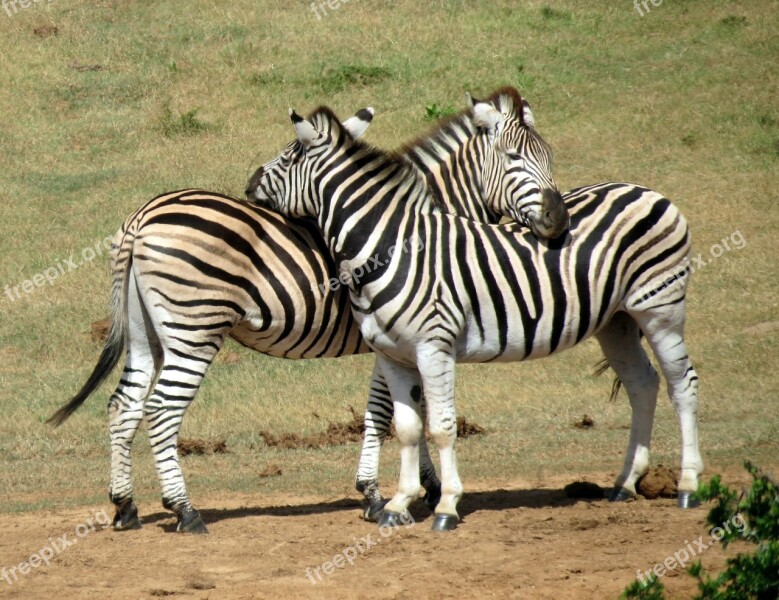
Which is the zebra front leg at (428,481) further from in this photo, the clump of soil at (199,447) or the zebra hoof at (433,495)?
the clump of soil at (199,447)

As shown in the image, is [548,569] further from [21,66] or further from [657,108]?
[21,66]

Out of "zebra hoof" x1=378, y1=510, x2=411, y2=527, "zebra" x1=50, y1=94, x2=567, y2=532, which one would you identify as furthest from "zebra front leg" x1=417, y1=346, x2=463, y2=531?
"zebra" x1=50, y1=94, x2=567, y2=532

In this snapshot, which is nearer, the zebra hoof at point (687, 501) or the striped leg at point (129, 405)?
the striped leg at point (129, 405)

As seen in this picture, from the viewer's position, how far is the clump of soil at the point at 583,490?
951 cm

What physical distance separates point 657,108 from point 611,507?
1526cm

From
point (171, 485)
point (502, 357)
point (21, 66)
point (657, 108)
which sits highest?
point (21, 66)

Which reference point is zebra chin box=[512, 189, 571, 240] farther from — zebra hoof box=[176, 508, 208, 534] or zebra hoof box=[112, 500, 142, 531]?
zebra hoof box=[112, 500, 142, 531]

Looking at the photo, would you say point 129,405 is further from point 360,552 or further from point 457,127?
point 457,127

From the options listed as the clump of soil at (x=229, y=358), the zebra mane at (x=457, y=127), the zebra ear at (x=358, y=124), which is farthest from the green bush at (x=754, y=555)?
the clump of soil at (x=229, y=358)

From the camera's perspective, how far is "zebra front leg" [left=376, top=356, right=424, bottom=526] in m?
8.40

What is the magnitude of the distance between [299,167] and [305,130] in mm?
309

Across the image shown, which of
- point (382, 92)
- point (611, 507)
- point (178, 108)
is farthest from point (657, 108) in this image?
point (611, 507)

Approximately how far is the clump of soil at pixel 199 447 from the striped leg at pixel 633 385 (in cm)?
484

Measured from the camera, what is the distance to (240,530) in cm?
855
